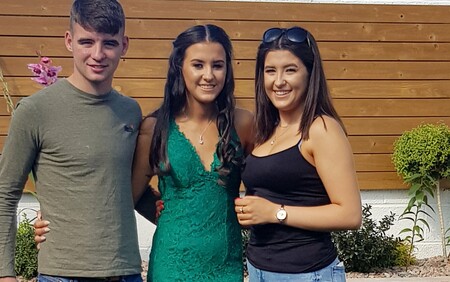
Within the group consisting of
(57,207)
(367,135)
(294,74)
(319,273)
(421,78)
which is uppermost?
(421,78)

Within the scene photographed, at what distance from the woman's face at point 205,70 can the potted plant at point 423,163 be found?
Answer: 4412 millimetres

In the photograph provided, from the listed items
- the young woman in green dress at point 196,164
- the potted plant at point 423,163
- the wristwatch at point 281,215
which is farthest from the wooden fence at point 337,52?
the wristwatch at point 281,215

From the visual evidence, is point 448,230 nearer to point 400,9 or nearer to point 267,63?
point 400,9

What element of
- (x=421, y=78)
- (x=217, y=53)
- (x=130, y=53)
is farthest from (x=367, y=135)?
(x=217, y=53)

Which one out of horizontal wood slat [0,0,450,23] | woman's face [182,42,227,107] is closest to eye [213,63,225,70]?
woman's face [182,42,227,107]

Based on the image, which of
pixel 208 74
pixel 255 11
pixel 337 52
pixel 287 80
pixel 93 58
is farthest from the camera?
pixel 337 52

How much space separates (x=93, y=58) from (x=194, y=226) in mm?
786

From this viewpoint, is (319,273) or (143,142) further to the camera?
(143,142)

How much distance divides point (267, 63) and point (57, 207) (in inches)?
39.5

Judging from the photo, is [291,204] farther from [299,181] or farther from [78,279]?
[78,279]

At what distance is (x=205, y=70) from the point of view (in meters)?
3.12

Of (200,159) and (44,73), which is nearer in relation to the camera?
(200,159)

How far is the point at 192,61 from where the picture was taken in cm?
315

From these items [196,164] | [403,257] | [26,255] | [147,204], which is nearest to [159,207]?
[147,204]
